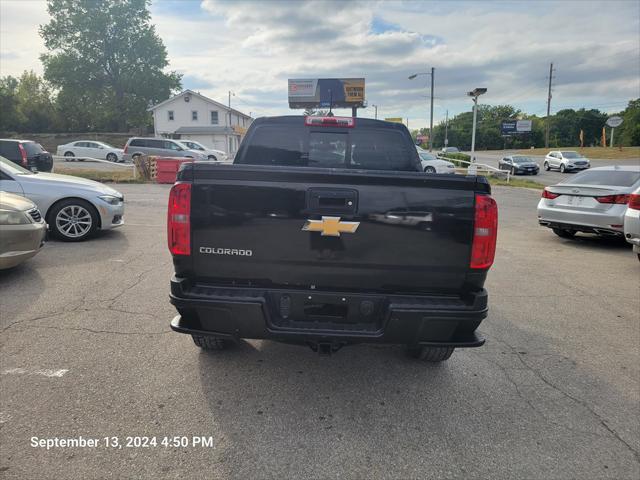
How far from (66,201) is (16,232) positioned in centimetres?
235

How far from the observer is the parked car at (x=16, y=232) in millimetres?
5102

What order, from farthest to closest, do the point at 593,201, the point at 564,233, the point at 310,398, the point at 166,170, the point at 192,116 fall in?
the point at 192,116 < the point at 166,170 < the point at 564,233 < the point at 593,201 < the point at 310,398

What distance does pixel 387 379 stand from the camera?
11.1 feet

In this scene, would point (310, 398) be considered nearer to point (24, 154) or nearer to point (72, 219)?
point (72, 219)

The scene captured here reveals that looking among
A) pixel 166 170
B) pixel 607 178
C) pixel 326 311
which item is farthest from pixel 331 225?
pixel 166 170

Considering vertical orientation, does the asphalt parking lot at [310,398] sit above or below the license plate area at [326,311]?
below

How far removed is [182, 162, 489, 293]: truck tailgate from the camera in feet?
8.82

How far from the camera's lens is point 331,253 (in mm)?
2727

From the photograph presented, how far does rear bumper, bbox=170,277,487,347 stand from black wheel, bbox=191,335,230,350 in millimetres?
686

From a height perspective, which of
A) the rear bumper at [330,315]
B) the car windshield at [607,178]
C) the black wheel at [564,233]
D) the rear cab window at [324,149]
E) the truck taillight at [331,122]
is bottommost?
the black wheel at [564,233]

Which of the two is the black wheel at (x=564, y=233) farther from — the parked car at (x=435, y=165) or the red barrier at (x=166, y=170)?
the parked car at (x=435, y=165)

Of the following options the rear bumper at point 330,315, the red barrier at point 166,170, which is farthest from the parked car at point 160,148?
the rear bumper at point 330,315

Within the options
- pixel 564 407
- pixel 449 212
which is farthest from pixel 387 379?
pixel 449 212

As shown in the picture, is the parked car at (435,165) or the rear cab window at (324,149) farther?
the parked car at (435,165)
